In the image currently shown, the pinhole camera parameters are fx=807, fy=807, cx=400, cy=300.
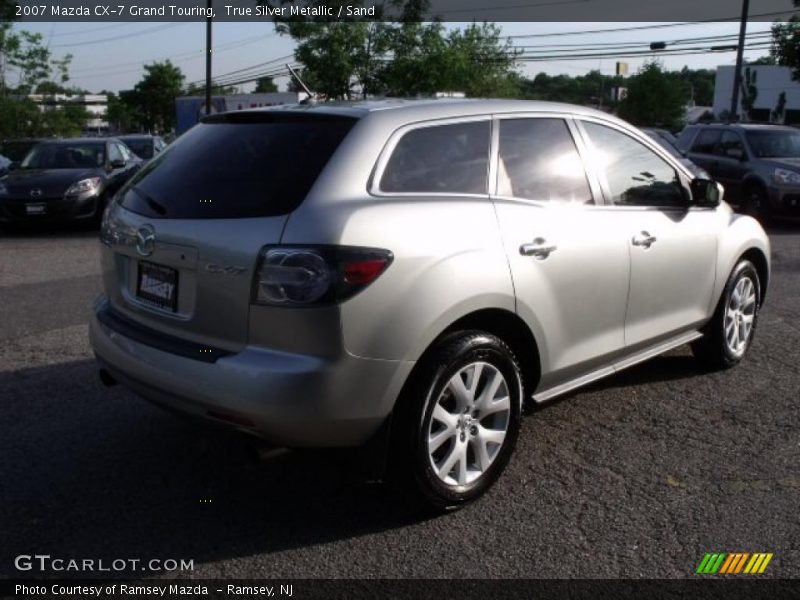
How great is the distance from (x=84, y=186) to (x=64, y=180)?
0.30m

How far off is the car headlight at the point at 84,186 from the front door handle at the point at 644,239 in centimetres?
1019

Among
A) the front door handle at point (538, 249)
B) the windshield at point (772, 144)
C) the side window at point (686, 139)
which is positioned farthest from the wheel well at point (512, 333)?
the side window at point (686, 139)

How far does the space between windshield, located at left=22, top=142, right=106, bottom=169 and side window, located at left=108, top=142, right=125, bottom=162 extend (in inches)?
3.8

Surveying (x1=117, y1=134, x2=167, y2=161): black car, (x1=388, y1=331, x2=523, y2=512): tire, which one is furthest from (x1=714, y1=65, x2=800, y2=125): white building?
(x1=388, y1=331, x2=523, y2=512): tire

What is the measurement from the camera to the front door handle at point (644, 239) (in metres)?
4.32

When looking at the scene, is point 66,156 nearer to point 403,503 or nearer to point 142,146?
point 142,146

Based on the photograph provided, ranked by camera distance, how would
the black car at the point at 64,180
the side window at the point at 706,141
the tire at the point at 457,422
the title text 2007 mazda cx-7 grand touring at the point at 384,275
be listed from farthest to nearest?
1. the side window at the point at 706,141
2. the black car at the point at 64,180
3. the tire at the point at 457,422
4. the title text 2007 mazda cx-7 grand touring at the point at 384,275

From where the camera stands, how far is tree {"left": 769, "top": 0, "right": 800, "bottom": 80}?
95.9ft

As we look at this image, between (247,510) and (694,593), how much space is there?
1.82 m

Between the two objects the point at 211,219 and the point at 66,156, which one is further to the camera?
the point at 66,156

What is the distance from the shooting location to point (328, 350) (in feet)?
9.77

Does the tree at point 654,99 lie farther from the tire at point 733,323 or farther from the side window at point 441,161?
the side window at point 441,161

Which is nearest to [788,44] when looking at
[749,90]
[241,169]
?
[241,169]

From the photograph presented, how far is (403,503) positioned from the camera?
11.1 feet
